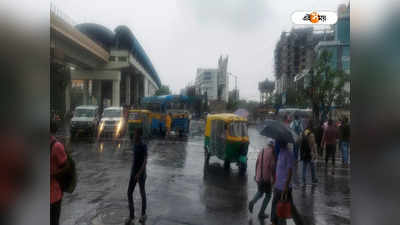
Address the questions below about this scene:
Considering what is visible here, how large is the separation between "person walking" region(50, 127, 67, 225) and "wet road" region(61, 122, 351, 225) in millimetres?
1475

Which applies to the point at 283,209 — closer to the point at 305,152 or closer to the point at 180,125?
the point at 305,152

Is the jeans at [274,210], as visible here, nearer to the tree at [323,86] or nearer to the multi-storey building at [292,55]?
the tree at [323,86]

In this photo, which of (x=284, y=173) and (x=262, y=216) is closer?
(x=284, y=173)

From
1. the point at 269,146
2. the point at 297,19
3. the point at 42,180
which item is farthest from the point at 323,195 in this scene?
the point at 42,180

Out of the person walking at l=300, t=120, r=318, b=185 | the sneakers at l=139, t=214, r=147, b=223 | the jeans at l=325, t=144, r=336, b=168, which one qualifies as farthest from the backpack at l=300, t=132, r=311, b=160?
the sneakers at l=139, t=214, r=147, b=223

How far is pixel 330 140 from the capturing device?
620 centimetres

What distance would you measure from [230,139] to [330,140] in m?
2.52

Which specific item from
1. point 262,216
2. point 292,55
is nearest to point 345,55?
point 292,55

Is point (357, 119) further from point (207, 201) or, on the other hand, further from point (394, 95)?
point (207, 201)

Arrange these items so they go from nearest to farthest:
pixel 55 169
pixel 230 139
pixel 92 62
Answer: pixel 55 169 < pixel 92 62 < pixel 230 139

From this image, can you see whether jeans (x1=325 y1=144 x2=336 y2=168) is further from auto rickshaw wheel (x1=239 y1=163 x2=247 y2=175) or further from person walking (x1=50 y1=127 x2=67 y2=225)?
person walking (x1=50 y1=127 x2=67 y2=225)

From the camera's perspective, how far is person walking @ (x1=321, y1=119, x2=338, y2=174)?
5.11 metres
